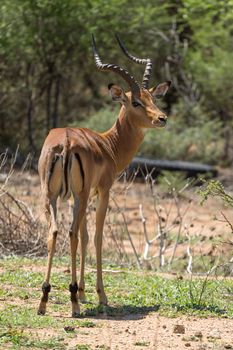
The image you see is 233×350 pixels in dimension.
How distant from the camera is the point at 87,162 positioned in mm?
8172

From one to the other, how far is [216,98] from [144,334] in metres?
16.2

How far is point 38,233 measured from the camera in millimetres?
11391

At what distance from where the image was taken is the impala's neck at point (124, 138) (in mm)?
9383

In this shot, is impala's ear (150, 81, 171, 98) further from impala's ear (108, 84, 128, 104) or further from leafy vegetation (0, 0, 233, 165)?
leafy vegetation (0, 0, 233, 165)

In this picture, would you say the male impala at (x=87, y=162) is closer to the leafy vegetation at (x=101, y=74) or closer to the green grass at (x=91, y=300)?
the green grass at (x=91, y=300)

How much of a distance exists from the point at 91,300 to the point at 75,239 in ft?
2.99

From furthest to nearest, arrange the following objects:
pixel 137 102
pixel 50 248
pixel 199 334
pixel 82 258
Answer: pixel 137 102
pixel 82 258
pixel 50 248
pixel 199 334

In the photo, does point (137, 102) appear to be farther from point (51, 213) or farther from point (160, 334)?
point (160, 334)

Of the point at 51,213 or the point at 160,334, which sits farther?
the point at 51,213

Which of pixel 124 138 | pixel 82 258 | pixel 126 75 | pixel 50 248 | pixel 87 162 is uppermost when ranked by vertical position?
pixel 126 75

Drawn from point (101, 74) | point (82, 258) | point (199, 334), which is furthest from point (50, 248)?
point (101, 74)

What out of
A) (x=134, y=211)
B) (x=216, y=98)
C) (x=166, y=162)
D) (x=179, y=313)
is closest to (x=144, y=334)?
(x=179, y=313)

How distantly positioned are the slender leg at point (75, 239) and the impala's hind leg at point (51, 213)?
18cm

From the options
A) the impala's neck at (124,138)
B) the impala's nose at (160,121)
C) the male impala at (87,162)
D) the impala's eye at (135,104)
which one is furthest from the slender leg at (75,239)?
the impala's eye at (135,104)
